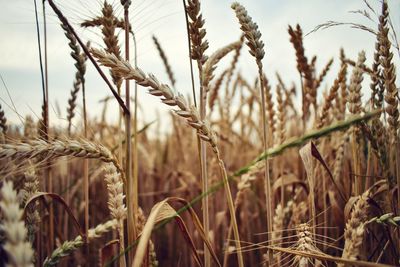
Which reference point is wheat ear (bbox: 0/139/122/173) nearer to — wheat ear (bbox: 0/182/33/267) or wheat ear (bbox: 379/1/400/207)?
wheat ear (bbox: 0/182/33/267)

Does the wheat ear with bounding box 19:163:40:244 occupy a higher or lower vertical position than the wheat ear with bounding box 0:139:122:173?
lower

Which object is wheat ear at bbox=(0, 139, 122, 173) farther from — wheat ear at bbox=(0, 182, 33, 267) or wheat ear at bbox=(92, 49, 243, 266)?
wheat ear at bbox=(0, 182, 33, 267)

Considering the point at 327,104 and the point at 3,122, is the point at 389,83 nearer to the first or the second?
the point at 327,104

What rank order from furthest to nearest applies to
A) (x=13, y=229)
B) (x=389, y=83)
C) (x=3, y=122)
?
(x=3, y=122) < (x=389, y=83) < (x=13, y=229)

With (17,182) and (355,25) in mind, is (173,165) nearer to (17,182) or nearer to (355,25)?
(17,182)

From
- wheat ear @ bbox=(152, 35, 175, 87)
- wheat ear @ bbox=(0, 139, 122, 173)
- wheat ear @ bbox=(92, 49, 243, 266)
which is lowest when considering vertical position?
wheat ear @ bbox=(0, 139, 122, 173)

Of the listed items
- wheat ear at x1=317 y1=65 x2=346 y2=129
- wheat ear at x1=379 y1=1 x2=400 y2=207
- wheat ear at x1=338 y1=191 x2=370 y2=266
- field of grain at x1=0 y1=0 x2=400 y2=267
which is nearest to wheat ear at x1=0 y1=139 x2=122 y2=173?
field of grain at x1=0 y1=0 x2=400 y2=267

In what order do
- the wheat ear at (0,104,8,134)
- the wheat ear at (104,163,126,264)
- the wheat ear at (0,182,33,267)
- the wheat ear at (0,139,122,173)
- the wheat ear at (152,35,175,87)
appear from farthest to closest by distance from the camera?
the wheat ear at (152,35,175,87) < the wheat ear at (0,104,8,134) < the wheat ear at (104,163,126,264) < the wheat ear at (0,139,122,173) < the wheat ear at (0,182,33,267)

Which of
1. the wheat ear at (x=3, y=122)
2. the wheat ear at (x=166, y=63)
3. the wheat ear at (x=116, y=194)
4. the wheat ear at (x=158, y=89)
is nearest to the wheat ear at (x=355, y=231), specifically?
the wheat ear at (x=158, y=89)

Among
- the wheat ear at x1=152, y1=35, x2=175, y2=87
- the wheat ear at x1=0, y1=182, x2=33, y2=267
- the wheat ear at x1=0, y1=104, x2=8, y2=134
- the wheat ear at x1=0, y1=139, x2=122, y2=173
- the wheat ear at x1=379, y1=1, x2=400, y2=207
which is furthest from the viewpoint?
the wheat ear at x1=152, y1=35, x2=175, y2=87

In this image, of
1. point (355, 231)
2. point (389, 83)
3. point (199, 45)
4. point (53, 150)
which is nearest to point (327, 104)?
point (389, 83)

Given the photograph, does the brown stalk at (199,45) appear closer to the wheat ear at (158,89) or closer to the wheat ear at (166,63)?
the wheat ear at (158,89)

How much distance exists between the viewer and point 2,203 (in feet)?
1.64

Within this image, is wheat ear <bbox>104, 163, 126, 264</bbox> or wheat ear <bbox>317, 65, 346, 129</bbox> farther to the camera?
wheat ear <bbox>317, 65, 346, 129</bbox>
